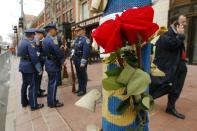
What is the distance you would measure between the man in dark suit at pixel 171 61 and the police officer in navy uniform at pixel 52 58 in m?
2.20

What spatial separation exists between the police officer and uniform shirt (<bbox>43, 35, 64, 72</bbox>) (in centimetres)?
67

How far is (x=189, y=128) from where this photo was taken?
11.5 feet

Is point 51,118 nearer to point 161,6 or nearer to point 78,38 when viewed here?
point 78,38

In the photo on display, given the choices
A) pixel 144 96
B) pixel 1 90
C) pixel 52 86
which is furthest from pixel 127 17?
pixel 1 90

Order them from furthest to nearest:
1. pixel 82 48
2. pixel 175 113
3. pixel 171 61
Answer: pixel 82 48, pixel 175 113, pixel 171 61

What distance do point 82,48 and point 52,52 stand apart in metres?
1.01

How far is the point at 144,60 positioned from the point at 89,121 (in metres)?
2.78

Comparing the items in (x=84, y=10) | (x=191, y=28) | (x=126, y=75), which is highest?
(x=84, y=10)

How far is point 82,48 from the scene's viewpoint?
569cm

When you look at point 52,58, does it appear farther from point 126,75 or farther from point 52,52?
point 126,75

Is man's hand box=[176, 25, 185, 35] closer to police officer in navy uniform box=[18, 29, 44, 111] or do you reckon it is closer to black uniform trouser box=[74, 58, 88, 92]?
black uniform trouser box=[74, 58, 88, 92]

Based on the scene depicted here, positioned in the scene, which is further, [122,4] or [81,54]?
[81,54]

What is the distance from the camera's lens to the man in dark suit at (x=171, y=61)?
140 inches

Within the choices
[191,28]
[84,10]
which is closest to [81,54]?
[191,28]
